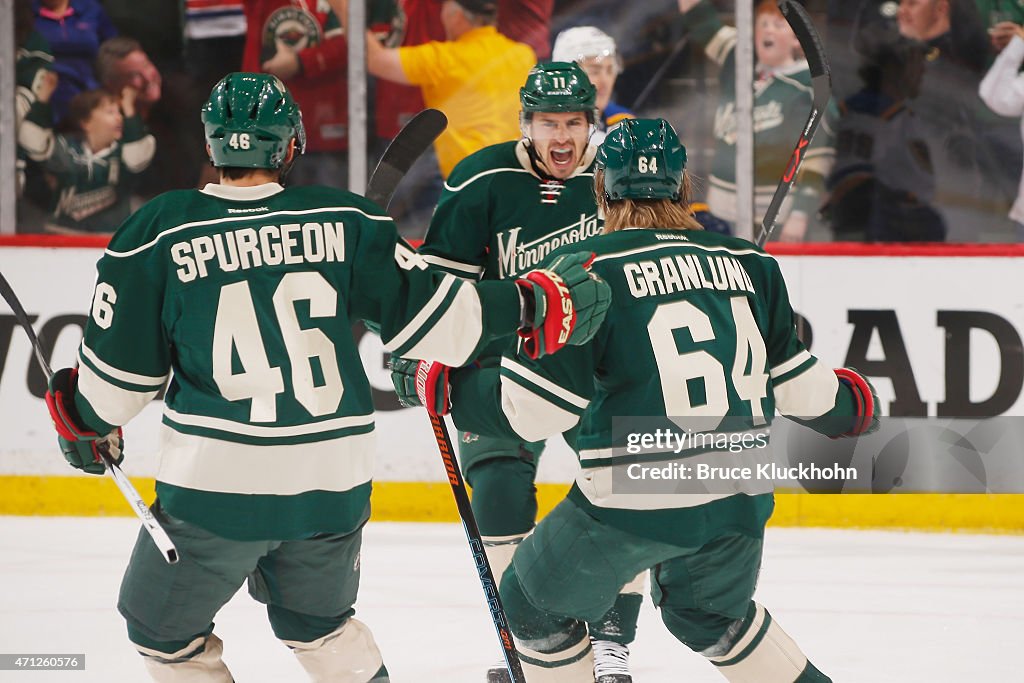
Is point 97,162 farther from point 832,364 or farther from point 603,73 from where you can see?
point 832,364

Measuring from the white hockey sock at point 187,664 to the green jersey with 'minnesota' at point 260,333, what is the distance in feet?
0.75

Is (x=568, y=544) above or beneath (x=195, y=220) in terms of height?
beneath

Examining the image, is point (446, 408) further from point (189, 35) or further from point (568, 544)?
Answer: point (189, 35)

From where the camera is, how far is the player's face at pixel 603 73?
203 inches

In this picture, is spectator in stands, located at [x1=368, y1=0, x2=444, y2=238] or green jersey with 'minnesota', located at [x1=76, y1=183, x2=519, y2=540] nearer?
green jersey with 'minnesota', located at [x1=76, y1=183, x2=519, y2=540]

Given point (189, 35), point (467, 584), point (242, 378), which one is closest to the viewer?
point (242, 378)

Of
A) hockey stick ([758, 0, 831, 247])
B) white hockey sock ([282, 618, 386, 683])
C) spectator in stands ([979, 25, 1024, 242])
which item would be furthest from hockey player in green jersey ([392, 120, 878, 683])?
spectator in stands ([979, 25, 1024, 242])

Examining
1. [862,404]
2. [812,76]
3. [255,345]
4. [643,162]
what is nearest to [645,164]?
[643,162]

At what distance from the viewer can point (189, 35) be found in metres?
5.33

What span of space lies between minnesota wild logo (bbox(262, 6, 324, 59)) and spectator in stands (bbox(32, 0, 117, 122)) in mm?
658

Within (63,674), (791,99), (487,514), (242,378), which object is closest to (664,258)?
(242,378)

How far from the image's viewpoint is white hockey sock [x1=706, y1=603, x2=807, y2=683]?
75.8 inches

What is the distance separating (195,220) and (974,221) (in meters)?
3.87

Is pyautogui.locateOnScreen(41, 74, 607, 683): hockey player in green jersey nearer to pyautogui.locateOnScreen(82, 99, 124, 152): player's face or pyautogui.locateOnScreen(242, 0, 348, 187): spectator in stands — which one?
pyautogui.locateOnScreen(242, 0, 348, 187): spectator in stands
